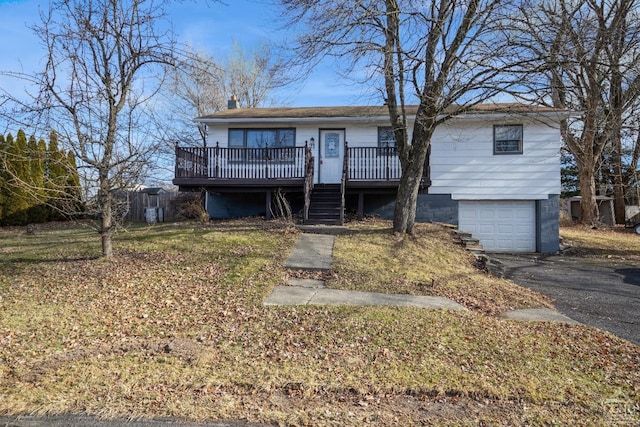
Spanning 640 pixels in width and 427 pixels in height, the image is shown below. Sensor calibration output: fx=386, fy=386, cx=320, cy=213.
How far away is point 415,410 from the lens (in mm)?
3338

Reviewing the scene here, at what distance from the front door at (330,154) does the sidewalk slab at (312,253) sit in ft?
14.7

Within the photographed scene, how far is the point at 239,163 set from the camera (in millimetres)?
13500

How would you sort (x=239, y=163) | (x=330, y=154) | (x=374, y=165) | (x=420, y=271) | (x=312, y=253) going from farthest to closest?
(x=330, y=154) → (x=239, y=163) → (x=374, y=165) → (x=312, y=253) → (x=420, y=271)

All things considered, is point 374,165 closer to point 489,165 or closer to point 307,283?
point 489,165

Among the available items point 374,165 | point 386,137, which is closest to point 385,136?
point 386,137

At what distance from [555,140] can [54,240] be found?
15.9 meters

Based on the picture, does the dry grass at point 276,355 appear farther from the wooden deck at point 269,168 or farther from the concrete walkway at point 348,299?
the wooden deck at point 269,168

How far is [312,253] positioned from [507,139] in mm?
9144

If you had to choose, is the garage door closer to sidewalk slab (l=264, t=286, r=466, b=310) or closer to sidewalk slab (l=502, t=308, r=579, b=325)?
sidewalk slab (l=502, t=308, r=579, b=325)

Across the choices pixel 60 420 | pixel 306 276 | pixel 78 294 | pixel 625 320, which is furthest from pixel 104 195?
pixel 625 320

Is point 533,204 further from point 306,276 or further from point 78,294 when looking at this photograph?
point 78,294

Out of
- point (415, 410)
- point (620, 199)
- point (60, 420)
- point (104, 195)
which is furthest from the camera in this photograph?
point (620, 199)

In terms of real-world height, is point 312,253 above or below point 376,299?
above

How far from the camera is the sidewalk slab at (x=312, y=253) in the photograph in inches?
309
